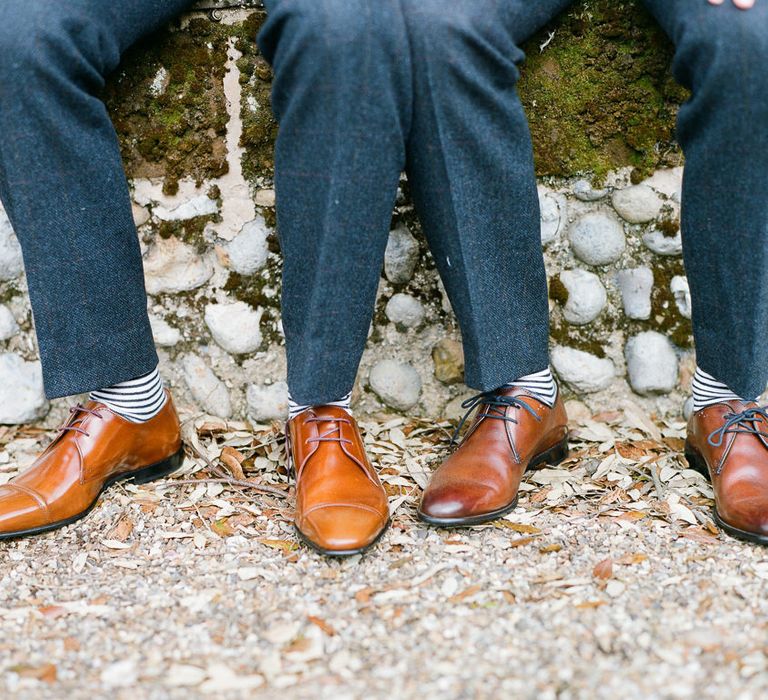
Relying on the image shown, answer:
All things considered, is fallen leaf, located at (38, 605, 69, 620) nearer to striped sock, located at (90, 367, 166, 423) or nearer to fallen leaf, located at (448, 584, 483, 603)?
striped sock, located at (90, 367, 166, 423)

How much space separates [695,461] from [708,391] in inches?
5.5

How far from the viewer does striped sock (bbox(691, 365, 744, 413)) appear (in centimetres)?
142

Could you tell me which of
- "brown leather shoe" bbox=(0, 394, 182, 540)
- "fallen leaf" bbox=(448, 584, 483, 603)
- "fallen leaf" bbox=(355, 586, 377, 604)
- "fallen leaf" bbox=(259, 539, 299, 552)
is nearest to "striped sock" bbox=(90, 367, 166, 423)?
"brown leather shoe" bbox=(0, 394, 182, 540)

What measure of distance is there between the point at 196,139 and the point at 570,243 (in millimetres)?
761

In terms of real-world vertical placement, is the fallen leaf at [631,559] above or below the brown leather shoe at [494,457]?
below

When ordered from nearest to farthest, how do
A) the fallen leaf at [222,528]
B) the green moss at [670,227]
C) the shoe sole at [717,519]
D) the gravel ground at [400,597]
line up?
the gravel ground at [400,597], the shoe sole at [717,519], the fallen leaf at [222,528], the green moss at [670,227]

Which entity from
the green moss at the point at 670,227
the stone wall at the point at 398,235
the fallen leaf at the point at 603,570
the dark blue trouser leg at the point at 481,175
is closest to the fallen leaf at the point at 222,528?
the stone wall at the point at 398,235

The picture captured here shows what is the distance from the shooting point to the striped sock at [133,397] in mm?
1455

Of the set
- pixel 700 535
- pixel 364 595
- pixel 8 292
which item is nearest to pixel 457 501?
pixel 364 595

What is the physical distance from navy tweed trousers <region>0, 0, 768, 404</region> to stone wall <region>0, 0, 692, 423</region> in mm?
Result: 155

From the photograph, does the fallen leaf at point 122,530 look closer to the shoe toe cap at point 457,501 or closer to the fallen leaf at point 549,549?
the shoe toe cap at point 457,501

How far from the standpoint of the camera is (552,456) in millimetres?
1544

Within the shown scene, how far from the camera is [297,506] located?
1324 mm

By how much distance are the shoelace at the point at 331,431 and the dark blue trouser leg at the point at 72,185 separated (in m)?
0.33
